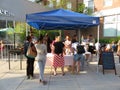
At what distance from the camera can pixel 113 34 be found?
35.2 m

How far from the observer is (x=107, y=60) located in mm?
14484

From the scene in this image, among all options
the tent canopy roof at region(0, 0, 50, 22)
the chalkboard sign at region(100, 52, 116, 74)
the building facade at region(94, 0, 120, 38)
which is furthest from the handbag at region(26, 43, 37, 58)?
the building facade at region(94, 0, 120, 38)

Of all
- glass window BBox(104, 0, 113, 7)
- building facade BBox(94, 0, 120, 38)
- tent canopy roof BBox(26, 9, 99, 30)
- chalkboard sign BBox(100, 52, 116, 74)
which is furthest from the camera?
glass window BBox(104, 0, 113, 7)

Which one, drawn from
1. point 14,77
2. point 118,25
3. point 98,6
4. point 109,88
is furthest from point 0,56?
point 98,6

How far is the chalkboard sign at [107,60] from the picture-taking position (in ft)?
47.1

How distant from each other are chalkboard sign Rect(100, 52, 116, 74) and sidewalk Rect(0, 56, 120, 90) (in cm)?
31

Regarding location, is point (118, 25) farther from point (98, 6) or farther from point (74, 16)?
point (74, 16)

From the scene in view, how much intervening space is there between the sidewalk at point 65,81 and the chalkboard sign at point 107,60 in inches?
12.2

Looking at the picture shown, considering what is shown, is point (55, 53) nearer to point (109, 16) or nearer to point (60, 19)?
point (60, 19)

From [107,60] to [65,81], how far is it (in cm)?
305

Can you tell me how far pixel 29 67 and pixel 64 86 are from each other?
2.35 m

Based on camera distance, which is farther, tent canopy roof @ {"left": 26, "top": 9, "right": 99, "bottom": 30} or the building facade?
the building facade

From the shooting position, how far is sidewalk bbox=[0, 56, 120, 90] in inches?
432

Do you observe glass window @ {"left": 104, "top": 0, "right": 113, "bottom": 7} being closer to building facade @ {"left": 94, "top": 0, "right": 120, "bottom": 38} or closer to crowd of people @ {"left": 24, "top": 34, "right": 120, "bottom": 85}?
building facade @ {"left": 94, "top": 0, "right": 120, "bottom": 38}
